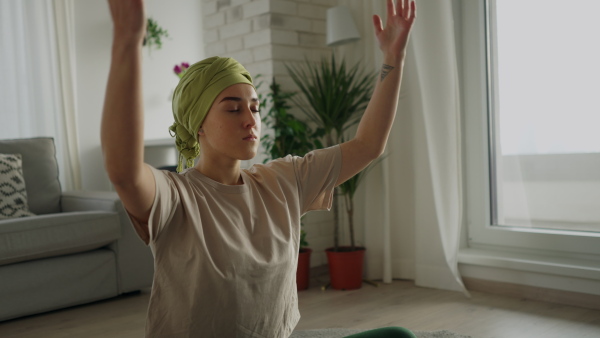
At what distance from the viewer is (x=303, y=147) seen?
359cm

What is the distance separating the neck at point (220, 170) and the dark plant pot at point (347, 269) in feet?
7.60

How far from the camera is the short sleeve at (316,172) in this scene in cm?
125

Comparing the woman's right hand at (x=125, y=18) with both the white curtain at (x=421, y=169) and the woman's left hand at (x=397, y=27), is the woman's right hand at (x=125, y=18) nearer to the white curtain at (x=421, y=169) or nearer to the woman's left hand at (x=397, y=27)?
the woman's left hand at (x=397, y=27)

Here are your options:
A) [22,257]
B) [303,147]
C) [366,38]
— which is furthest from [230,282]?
[366,38]

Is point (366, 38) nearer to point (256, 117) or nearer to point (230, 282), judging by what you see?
point (256, 117)

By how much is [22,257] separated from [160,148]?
5.94ft

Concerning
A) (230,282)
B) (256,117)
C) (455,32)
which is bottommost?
(230,282)

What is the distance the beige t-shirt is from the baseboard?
2.15 meters

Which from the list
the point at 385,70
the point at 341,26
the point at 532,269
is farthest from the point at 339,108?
the point at 385,70

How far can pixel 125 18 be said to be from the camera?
78cm

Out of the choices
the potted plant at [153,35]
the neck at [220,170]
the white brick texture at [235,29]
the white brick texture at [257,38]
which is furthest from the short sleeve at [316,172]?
the potted plant at [153,35]

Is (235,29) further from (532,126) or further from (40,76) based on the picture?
(532,126)

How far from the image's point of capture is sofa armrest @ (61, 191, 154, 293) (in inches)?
131

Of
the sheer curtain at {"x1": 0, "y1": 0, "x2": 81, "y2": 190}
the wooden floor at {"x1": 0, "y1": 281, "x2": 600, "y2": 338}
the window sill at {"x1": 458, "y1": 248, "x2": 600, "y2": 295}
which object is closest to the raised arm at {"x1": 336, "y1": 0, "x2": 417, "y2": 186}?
the wooden floor at {"x1": 0, "y1": 281, "x2": 600, "y2": 338}
